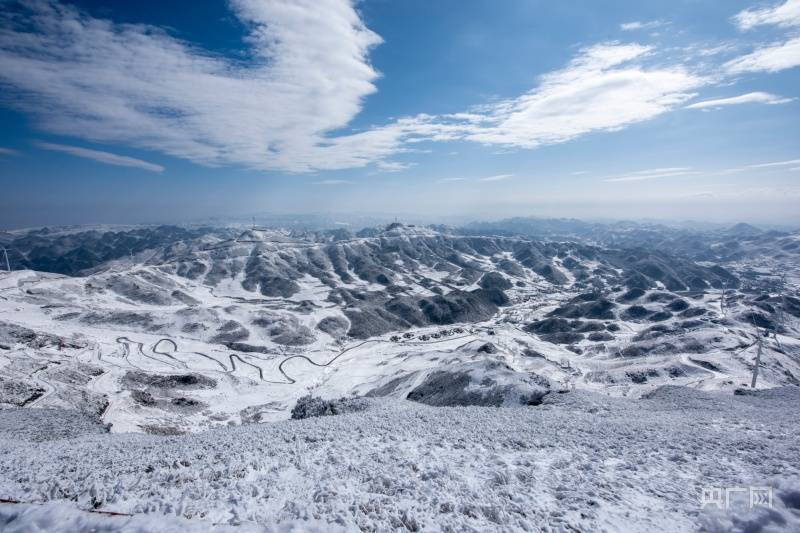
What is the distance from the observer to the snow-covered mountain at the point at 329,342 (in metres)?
47.8

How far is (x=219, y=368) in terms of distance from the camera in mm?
69250

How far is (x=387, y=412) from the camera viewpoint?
21.5m

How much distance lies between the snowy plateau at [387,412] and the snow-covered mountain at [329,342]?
639 mm

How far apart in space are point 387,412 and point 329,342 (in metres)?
74.7

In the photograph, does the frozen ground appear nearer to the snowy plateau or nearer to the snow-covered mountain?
the snowy plateau

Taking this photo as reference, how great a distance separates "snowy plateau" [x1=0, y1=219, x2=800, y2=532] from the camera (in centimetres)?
965

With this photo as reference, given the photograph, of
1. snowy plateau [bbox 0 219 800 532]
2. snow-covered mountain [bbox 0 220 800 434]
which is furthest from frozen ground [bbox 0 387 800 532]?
snow-covered mountain [bbox 0 220 800 434]

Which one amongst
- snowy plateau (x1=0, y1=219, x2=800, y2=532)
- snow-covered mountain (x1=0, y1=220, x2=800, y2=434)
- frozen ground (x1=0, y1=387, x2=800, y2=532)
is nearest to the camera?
frozen ground (x1=0, y1=387, x2=800, y2=532)

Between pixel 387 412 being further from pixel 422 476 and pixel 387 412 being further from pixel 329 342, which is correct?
pixel 329 342

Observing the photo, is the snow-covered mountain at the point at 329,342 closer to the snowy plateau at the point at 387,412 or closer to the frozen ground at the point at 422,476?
the snowy plateau at the point at 387,412

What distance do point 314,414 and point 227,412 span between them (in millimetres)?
33090

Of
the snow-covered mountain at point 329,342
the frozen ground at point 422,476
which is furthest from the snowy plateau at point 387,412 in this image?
the snow-covered mountain at point 329,342

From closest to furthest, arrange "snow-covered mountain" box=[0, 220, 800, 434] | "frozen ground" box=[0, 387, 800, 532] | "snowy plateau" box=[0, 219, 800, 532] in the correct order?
"frozen ground" box=[0, 387, 800, 532] < "snowy plateau" box=[0, 219, 800, 532] < "snow-covered mountain" box=[0, 220, 800, 434]

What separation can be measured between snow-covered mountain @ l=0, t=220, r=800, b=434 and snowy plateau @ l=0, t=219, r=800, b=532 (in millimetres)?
639
